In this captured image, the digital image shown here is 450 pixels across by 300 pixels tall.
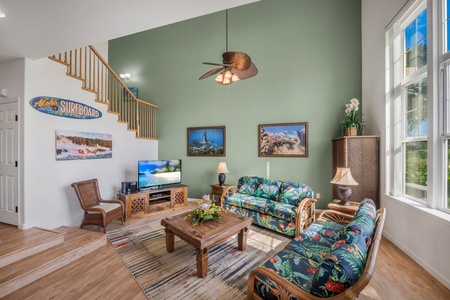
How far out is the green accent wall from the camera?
4434 millimetres

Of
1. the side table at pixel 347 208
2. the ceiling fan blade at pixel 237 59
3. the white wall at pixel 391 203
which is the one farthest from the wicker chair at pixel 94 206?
the white wall at pixel 391 203

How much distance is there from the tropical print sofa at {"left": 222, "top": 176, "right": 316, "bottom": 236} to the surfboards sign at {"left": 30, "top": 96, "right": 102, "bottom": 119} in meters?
3.42

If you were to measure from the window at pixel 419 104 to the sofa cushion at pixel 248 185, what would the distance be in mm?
2362

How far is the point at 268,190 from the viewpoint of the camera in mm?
4125

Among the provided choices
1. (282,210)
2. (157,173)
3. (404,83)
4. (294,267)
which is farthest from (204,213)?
(404,83)

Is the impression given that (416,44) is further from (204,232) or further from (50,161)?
(50,161)

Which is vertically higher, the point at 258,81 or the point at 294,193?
the point at 258,81

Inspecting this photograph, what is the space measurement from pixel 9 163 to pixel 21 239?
1375mm

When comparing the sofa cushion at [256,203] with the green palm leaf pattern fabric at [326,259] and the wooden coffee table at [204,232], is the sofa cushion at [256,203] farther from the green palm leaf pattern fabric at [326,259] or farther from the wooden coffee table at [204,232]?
the green palm leaf pattern fabric at [326,259]

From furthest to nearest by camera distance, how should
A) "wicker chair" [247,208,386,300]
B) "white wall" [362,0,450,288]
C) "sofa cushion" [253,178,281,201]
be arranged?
1. "sofa cushion" [253,178,281,201]
2. "white wall" [362,0,450,288]
3. "wicker chair" [247,208,386,300]

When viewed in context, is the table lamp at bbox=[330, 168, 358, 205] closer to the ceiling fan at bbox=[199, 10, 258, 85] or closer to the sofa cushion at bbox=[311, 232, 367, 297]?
the sofa cushion at bbox=[311, 232, 367, 297]

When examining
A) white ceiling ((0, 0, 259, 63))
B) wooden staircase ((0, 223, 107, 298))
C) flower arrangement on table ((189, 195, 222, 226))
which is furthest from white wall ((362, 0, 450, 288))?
wooden staircase ((0, 223, 107, 298))

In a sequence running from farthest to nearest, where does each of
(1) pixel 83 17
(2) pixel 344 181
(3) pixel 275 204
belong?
(3) pixel 275 204, (2) pixel 344 181, (1) pixel 83 17

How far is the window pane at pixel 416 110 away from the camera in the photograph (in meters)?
2.67
